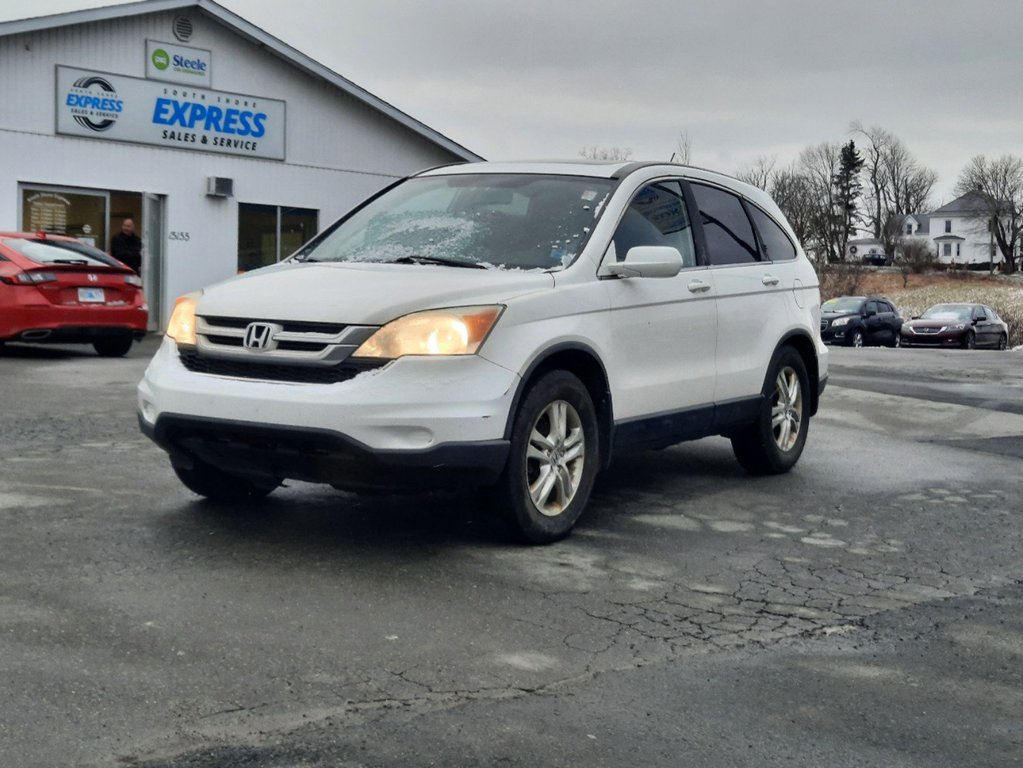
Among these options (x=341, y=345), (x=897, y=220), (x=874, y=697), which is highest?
(x=897, y=220)

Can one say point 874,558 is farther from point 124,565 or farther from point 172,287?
point 172,287

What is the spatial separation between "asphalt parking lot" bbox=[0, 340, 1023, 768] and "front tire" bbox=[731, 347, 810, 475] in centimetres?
18

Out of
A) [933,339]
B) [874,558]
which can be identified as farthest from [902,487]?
[933,339]

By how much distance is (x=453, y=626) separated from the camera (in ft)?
15.5

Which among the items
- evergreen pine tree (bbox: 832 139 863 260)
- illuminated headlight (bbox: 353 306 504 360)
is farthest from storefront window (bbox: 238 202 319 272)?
evergreen pine tree (bbox: 832 139 863 260)

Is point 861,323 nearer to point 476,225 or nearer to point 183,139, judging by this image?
point 183,139

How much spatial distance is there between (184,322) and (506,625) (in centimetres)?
230

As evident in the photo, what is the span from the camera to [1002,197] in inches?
4594

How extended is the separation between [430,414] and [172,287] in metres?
18.9

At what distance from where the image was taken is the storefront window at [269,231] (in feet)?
81.2

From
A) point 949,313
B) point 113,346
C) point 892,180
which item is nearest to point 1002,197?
point 892,180

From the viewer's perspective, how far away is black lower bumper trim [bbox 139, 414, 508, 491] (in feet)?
17.9

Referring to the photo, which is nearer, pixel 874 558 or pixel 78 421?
pixel 874 558

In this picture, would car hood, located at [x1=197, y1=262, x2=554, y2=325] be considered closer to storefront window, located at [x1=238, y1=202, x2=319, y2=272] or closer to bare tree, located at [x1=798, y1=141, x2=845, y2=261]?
storefront window, located at [x1=238, y1=202, x2=319, y2=272]
